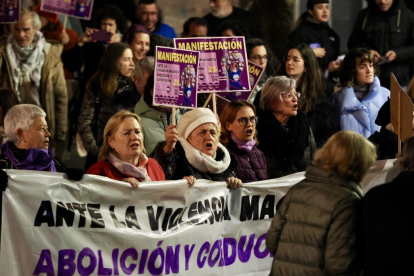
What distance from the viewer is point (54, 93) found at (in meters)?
11.0

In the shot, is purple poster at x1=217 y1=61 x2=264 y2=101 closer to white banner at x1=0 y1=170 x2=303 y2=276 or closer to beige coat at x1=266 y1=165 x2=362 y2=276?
white banner at x1=0 y1=170 x2=303 y2=276

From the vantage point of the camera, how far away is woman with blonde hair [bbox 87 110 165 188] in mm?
7402

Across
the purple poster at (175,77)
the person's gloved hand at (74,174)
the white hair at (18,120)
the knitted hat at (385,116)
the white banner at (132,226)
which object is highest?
the purple poster at (175,77)

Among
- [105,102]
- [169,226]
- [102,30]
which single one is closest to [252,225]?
[169,226]

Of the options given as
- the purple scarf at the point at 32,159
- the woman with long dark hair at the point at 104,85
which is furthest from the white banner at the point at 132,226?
the woman with long dark hair at the point at 104,85

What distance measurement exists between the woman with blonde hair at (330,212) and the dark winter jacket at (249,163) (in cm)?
218

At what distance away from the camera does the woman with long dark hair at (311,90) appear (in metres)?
10.0

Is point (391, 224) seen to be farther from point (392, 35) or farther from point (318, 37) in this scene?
point (392, 35)

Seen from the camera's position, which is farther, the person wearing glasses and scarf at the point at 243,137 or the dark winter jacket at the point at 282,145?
the dark winter jacket at the point at 282,145

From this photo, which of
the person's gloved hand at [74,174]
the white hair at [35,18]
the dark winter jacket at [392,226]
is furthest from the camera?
the white hair at [35,18]

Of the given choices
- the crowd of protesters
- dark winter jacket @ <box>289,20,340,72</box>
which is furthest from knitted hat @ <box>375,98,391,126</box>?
dark winter jacket @ <box>289,20,340,72</box>

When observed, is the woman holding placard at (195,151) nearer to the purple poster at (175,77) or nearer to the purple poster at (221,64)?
the purple poster at (175,77)

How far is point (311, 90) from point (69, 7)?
3020mm

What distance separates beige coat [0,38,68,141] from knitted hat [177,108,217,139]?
322 centimetres
